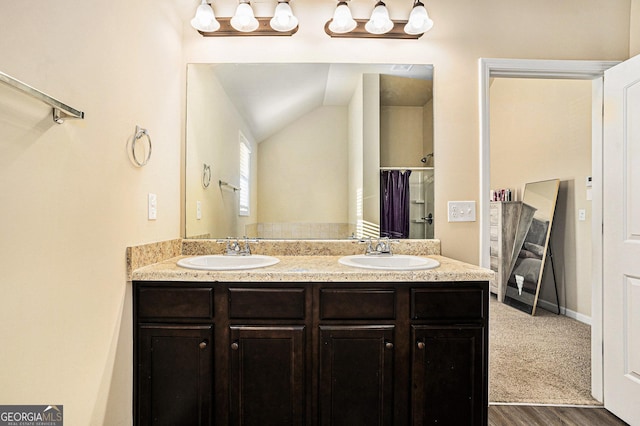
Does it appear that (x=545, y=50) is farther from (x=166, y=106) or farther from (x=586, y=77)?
(x=166, y=106)

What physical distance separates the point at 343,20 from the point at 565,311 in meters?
3.76

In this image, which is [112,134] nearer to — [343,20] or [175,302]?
[175,302]

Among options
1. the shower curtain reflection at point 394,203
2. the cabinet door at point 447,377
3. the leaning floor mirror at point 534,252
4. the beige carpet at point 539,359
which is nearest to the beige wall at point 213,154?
→ the shower curtain reflection at point 394,203

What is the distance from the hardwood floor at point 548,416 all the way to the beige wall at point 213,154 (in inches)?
71.4

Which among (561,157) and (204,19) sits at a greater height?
(204,19)

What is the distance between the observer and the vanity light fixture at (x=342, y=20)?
186 centimetres

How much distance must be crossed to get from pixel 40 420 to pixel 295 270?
95 cm

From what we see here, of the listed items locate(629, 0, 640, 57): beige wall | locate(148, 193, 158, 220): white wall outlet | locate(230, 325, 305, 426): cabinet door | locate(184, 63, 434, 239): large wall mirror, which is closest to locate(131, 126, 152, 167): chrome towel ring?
locate(148, 193, 158, 220): white wall outlet

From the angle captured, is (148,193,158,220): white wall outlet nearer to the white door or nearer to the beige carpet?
the beige carpet

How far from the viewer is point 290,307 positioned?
1.44 meters

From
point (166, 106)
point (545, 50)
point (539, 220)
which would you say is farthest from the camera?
point (539, 220)

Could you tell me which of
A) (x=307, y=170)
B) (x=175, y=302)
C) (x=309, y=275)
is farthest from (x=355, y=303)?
(x=307, y=170)

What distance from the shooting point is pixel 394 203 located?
204cm

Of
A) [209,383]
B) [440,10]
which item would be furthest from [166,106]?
[440,10]
